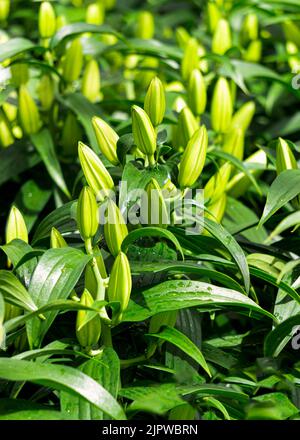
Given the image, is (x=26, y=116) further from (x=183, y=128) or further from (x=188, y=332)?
(x=188, y=332)

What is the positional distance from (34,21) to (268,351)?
1.31 m

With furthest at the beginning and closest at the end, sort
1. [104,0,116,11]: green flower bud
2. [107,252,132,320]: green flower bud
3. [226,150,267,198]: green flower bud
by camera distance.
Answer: [104,0,116,11]: green flower bud, [226,150,267,198]: green flower bud, [107,252,132,320]: green flower bud

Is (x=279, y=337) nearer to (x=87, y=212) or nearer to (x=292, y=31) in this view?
(x=87, y=212)

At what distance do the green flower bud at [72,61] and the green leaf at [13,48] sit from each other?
0.08 meters

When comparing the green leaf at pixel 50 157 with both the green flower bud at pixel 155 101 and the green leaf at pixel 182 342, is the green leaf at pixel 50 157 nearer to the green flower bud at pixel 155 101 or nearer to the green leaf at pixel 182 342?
the green flower bud at pixel 155 101

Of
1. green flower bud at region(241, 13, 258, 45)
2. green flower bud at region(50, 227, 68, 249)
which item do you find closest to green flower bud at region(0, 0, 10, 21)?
green flower bud at region(241, 13, 258, 45)

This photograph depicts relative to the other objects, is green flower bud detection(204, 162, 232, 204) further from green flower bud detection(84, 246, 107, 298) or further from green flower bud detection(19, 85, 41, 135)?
green flower bud detection(19, 85, 41, 135)

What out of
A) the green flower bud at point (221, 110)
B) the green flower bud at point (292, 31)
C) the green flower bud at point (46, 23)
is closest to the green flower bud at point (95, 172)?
the green flower bud at point (221, 110)

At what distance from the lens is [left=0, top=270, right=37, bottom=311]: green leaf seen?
87cm

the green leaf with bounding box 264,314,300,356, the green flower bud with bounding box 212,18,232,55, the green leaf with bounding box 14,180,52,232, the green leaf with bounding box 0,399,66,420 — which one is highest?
the green flower bud with bounding box 212,18,232,55

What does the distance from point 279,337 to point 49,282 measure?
0.29 metres

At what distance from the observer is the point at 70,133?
147 cm

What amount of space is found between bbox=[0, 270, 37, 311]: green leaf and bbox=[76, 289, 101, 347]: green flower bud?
6cm

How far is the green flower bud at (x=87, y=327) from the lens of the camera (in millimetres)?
902
